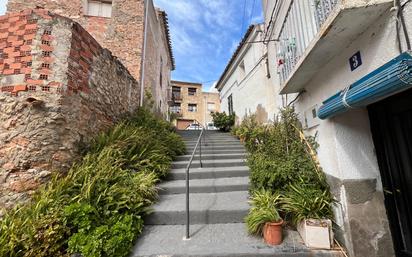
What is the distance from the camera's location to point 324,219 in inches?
100

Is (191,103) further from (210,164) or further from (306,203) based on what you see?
(306,203)

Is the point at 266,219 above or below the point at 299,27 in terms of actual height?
below

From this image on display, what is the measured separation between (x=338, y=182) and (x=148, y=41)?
797cm

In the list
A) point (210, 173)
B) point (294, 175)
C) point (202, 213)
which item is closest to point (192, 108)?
point (210, 173)

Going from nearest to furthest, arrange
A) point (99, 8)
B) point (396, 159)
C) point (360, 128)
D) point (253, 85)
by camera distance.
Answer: point (396, 159), point (360, 128), point (99, 8), point (253, 85)

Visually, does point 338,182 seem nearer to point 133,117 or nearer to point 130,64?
point 133,117

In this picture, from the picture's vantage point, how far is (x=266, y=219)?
102 inches

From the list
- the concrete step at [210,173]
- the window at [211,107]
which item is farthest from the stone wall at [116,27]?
the window at [211,107]

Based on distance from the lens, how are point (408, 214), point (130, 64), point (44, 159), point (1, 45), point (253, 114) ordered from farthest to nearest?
point (253, 114) < point (130, 64) < point (1, 45) < point (44, 159) < point (408, 214)

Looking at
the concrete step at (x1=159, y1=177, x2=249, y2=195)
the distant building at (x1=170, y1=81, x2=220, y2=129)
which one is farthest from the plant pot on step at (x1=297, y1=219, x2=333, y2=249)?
the distant building at (x1=170, y1=81, x2=220, y2=129)

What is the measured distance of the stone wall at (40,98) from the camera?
2.86 meters

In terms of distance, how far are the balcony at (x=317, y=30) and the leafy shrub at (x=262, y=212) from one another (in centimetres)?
190

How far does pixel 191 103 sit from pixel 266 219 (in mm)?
23073

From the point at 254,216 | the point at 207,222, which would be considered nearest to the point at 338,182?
the point at 254,216
